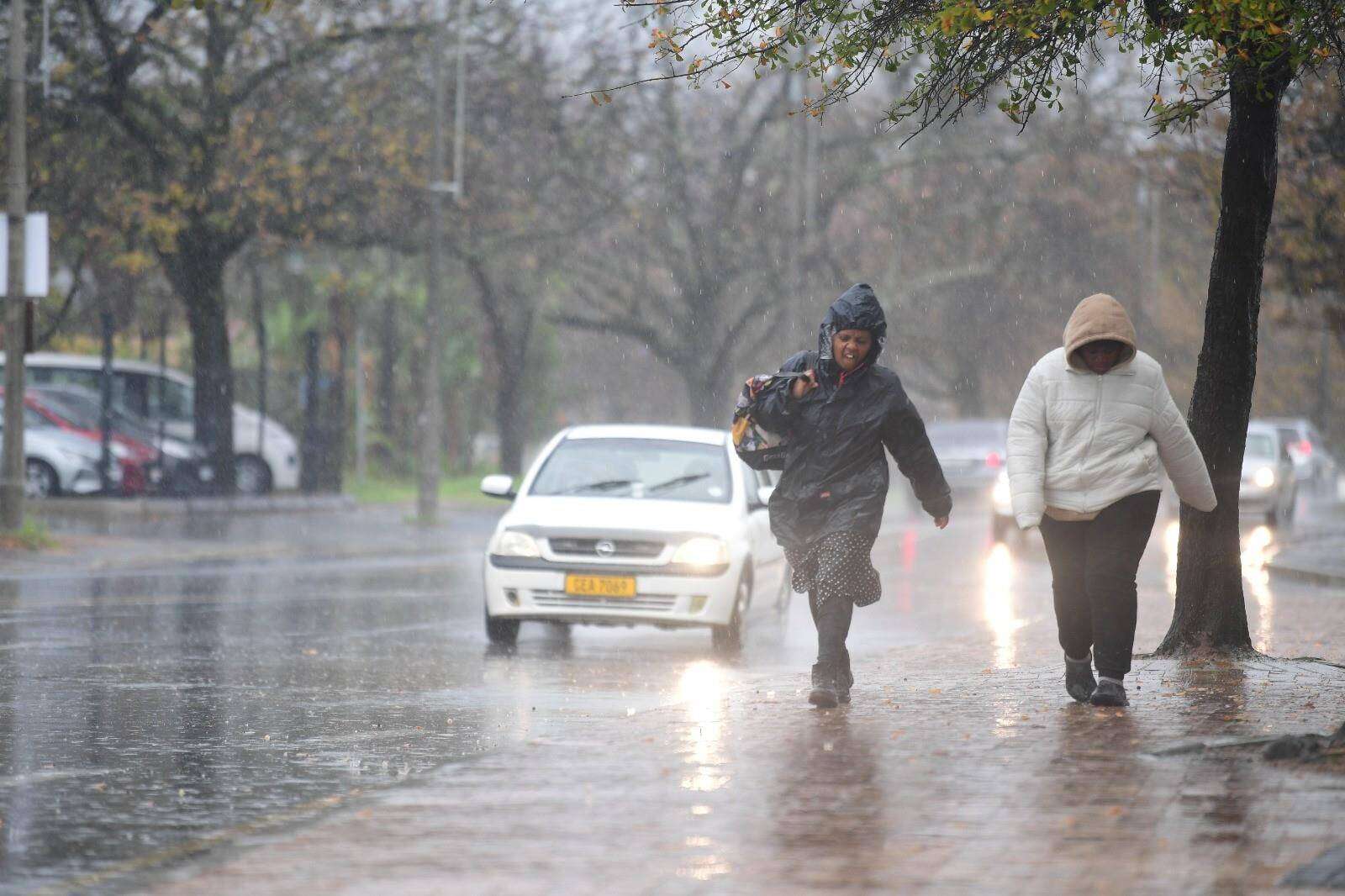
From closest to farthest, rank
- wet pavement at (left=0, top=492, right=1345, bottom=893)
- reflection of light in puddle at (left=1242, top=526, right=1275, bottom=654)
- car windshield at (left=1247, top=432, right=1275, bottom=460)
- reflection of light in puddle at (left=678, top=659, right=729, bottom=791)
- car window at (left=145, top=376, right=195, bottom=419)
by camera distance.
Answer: wet pavement at (left=0, top=492, right=1345, bottom=893), reflection of light in puddle at (left=678, top=659, right=729, bottom=791), reflection of light in puddle at (left=1242, top=526, right=1275, bottom=654), car window at (left=145, top=376, right=195, bottom=419), car windshield at (left=1247, top=432, right=1275, bottom=460)

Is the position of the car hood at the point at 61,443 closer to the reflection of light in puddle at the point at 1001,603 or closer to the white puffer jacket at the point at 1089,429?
the reflection of light in puddle at the point at 1001,603

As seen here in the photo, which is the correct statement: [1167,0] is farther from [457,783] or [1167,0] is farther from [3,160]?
[3,160]

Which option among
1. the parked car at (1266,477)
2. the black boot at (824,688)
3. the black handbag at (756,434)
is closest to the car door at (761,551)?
the black handbag at (756,434)

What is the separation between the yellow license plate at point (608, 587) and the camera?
1330cm

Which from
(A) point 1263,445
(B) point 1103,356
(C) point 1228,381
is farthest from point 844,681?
(A) point 1263,445

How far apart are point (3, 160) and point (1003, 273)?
3002cm

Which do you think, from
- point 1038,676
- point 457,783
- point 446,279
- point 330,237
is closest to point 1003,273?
point 446,279

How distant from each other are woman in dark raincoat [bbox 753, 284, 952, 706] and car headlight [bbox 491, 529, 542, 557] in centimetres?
440

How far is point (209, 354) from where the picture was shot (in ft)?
98.7

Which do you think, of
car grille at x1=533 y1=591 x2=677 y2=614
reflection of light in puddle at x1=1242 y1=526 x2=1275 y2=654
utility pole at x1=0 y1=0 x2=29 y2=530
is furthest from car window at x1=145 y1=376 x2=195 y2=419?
car grille at x1=533 y1=591 x2=677 y2=614

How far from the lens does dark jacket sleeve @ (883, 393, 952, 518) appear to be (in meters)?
9.17

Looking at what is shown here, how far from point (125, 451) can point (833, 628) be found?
22232mm

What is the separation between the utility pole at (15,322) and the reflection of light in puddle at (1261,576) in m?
12.0

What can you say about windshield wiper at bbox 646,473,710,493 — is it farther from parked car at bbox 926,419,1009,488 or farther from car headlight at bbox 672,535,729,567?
parked car at bbox 926,419,1009,488
